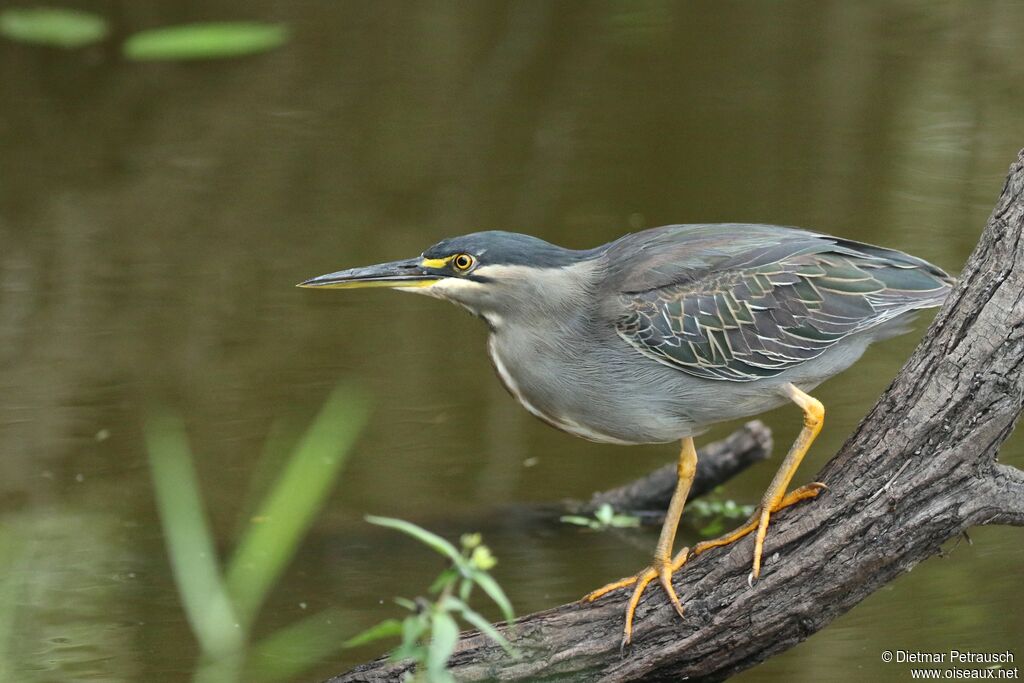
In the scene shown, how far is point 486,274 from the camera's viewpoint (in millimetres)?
4113

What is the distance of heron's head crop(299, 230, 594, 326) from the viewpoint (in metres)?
4.10

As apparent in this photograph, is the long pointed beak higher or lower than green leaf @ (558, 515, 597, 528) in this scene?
higher

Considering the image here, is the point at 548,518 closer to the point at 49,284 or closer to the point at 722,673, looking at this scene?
the point at 722,673

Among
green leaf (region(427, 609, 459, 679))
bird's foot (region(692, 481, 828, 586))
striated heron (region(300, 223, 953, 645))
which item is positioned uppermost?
green leaf (region(427, 609, 459, 679))

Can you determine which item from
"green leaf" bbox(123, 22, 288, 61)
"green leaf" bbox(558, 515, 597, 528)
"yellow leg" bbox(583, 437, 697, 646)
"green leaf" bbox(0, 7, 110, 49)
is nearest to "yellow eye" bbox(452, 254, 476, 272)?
"yellow leg" bbox(583, 437, 697, 646)

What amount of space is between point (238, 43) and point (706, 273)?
6.72 metres

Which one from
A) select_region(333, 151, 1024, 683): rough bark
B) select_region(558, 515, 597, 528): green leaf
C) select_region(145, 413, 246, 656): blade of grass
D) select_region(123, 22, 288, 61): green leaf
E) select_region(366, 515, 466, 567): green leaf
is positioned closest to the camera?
select_region(145, 413, 246, 656): blade of grass

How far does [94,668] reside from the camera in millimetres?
4500

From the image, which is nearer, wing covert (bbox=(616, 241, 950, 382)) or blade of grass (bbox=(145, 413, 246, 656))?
blade of grass (bbox=(145, 413, 246, 656))

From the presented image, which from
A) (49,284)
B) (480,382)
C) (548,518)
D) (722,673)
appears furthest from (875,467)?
(49,284)

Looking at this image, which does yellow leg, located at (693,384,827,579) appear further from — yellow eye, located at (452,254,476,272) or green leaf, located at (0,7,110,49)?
green leaf, located at (0,7,110,49)

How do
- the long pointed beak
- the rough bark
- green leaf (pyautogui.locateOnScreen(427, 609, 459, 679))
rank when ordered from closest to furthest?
green leaf (pyautogui.locateOnScreen(427, 609, 459, 679)) → the rough bark → the long pointed beak

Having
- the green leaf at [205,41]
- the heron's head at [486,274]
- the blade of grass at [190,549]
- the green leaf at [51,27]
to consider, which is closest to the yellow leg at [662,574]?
the heron's head at [486,274]

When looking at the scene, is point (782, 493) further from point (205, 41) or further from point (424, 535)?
point (205, 41)
